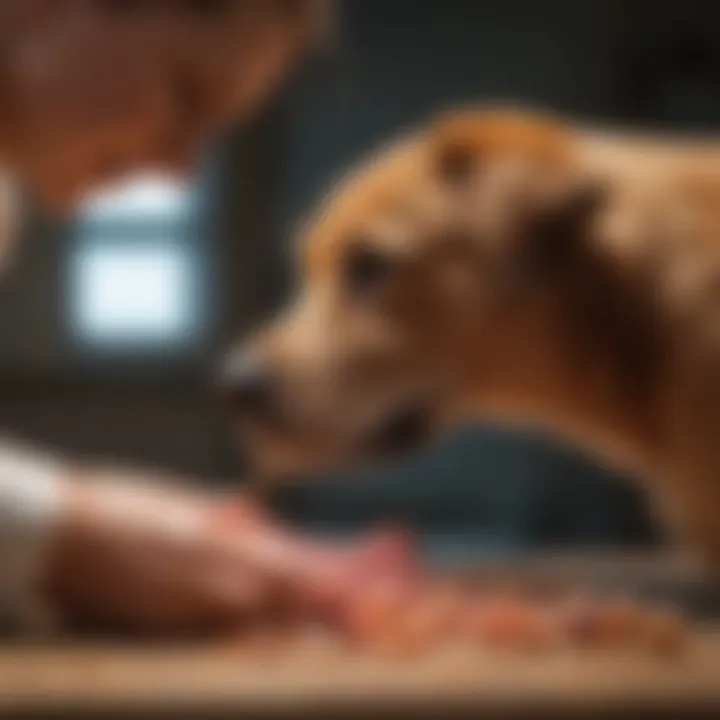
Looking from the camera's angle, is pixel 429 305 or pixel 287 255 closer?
pixel 429 305

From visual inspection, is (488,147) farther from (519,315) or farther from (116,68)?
(116,68)

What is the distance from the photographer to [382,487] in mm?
1135

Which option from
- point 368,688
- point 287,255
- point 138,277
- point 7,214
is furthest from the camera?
point 138,277

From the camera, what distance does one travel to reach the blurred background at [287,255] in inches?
43.3

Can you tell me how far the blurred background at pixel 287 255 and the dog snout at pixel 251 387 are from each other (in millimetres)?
215

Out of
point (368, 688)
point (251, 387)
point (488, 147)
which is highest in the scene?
point (488, 147)

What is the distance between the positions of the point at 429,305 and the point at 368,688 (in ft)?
0.79

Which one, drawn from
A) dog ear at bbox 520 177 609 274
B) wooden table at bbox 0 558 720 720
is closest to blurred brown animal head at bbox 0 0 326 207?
dog ear at bbox 520 177 609 274

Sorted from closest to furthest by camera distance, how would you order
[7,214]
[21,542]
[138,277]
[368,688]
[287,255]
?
1. [368,688]
2. [21,542]
3. [7,214]
4. [287,255]
5. [138,277]

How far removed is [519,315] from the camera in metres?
0.80

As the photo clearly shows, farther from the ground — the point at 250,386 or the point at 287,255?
the point at 287,255

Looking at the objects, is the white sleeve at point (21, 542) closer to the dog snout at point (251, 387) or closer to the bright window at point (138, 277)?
the dog snout at point (251, 387)

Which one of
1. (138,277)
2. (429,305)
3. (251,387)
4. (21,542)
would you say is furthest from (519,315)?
(138,277)

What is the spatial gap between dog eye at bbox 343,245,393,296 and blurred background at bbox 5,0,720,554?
242 mm
